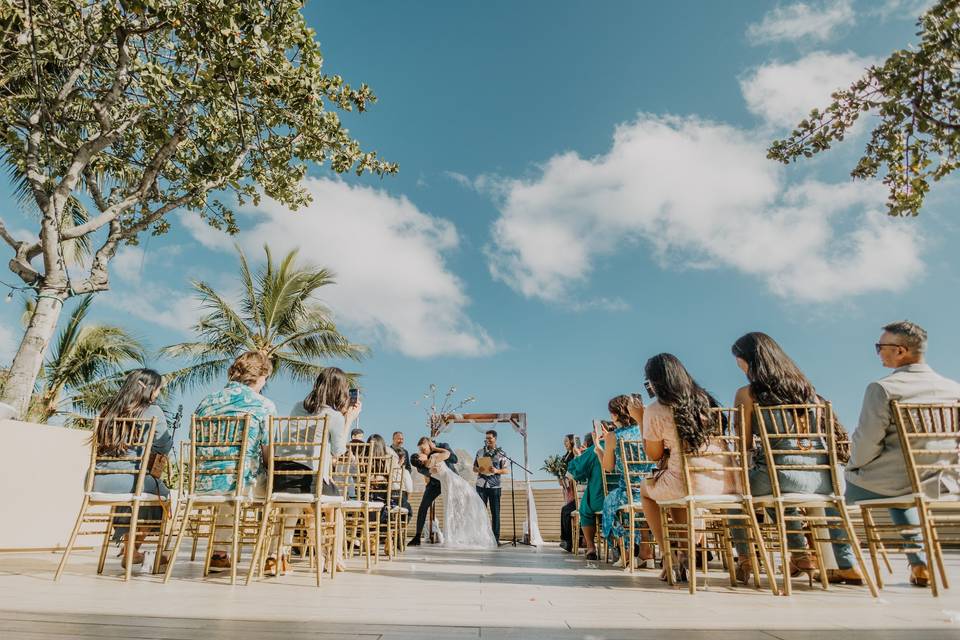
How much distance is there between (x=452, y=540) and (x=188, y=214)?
641cm

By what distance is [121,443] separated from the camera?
12.4 ft

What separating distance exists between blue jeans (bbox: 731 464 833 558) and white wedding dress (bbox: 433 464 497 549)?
591cm

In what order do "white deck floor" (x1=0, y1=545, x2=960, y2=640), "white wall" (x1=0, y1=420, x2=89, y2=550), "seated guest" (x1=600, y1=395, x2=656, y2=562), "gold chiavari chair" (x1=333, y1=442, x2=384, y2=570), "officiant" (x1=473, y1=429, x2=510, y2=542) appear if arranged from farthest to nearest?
"officiant" (x1=473, y1=429, x2=510, y2=542), "white wall" (x1=0, y1=420, x2=89, y2=550), "seated guest" (x1=600, y1=395, x2=656, y2=562), "gold chiavari chair" (x1=333, y1=442, x2=384, y2=570), "white deck floor" (x1=0, y1=545, x2=960, y2=640)

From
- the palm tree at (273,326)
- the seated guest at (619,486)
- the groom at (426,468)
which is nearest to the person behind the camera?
the seated guest at (619,486)

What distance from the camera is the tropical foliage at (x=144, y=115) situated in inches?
257

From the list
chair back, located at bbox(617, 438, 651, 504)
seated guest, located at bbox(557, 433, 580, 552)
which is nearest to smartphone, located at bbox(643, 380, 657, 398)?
chair back, located at bbox(617, 438, 651, 504)

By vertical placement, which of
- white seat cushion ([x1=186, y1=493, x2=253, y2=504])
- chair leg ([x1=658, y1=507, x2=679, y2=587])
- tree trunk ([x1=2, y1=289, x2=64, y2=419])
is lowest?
chair leg ([x1=658, y1=507, x2=679, y2=587])

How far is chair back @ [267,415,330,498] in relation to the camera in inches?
139

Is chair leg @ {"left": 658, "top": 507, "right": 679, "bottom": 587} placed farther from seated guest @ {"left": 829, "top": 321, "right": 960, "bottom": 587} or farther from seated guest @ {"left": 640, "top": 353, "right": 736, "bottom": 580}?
seated guest @ {"left": 829, "top": 321, "right": 960, "bottom": 587}

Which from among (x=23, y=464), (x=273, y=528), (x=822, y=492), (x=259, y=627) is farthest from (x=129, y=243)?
(x=822, y=492)

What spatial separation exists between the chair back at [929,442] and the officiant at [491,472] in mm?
6952

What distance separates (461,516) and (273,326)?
9.39 metres

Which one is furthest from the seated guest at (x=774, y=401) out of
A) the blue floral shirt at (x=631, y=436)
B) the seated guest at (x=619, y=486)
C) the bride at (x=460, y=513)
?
the bride at (x=460, y=513)

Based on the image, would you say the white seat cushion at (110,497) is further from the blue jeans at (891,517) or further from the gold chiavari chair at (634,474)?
the blue jeans at (891,517)
